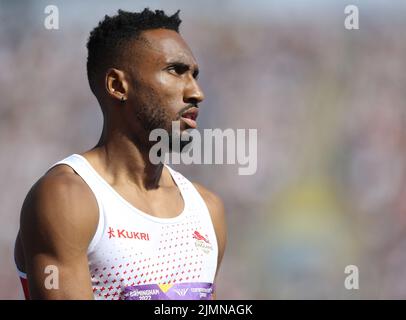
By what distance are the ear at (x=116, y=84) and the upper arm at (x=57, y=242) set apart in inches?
27.5

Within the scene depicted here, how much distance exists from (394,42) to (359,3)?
0.61 m

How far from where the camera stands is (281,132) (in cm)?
878

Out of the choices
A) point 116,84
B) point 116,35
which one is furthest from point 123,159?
point 116,35

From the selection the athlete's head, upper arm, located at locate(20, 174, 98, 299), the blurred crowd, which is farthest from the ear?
the blurred crowd

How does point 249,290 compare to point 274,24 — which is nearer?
point 249,290

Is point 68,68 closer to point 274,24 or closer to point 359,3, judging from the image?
point 274,24

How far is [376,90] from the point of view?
29.4 ft

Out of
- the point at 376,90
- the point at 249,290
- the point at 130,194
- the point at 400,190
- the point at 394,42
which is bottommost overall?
the point at 249,290

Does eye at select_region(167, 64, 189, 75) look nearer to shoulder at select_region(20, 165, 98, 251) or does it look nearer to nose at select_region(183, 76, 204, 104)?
nose at select_region(183, 76, 204, 104)

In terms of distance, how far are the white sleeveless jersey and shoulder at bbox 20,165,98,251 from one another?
8cm

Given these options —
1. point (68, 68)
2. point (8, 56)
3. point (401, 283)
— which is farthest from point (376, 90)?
point (8, 56)

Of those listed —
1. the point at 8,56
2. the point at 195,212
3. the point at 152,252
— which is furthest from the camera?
the point at 8,56

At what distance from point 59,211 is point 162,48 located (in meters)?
1.07

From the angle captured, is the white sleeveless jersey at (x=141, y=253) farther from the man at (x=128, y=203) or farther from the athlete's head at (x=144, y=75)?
the athlete's head at (x=144, y=75)
